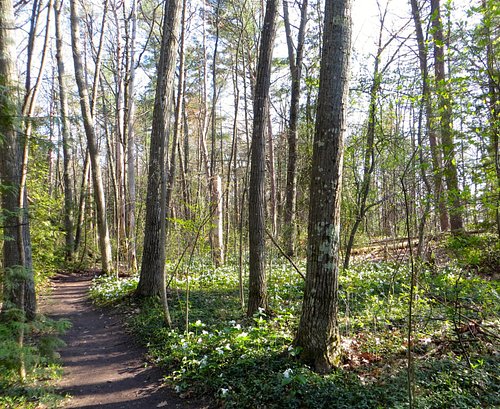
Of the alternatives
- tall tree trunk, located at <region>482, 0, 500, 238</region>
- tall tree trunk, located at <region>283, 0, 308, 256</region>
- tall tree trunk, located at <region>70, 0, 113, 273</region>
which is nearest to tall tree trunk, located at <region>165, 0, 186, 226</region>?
tall tree trunk, located at <region>70, 0, 113, 273</region>

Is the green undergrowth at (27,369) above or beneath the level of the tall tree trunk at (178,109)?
beneath

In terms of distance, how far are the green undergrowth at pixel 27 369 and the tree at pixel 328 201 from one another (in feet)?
10.4

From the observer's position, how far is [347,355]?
4207mm

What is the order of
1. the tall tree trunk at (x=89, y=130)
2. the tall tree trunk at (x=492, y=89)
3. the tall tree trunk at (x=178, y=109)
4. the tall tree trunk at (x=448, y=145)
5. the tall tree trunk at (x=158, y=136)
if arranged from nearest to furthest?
the tall tree trunk at (x=492, y=89), the tall tree trunk at (x=448, y=145), the tall tree trunk at (x=158, y=136), the tall tree trunk at (x=178, y=109), the tall tree trunk at (x=89, y=130)

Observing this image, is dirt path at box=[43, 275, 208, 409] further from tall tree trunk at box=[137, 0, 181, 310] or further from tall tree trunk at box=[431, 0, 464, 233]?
tall tree trunk at box=[431, 0, 464, 233]

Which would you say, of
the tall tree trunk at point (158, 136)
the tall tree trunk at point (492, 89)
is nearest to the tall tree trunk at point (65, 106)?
the tall tree trunk at point (158, 136)

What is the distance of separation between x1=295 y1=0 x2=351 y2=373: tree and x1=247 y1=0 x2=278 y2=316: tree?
1997mm

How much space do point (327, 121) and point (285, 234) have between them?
25.5ft

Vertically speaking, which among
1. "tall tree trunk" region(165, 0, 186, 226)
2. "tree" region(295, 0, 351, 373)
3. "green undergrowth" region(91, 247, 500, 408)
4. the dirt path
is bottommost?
the dirt path

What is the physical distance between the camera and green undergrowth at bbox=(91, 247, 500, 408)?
137 inches

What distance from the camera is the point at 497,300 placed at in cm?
525

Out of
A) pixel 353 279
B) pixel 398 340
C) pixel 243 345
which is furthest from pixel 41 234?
pixel 398 340

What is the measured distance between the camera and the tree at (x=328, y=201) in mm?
3955

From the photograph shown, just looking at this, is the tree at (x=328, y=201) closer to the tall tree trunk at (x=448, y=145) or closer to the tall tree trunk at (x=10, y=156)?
the tall tree trunk at (x=448, y=145)
